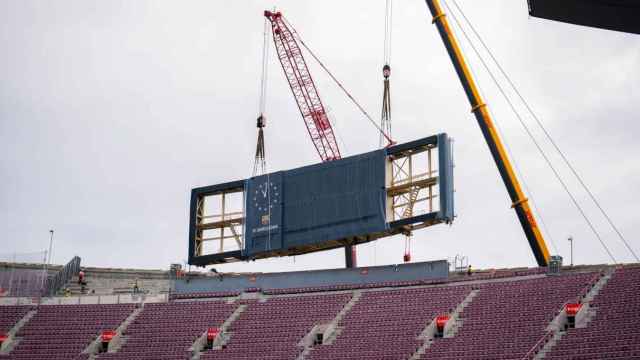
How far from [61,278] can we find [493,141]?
26371 mm

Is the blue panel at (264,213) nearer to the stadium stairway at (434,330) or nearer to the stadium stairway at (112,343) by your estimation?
the stadium stairway at (112,343)

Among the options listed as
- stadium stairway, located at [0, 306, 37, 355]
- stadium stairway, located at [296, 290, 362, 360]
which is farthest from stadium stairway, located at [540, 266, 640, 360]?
stadium stairway, located at [0, 306, 37, 355]

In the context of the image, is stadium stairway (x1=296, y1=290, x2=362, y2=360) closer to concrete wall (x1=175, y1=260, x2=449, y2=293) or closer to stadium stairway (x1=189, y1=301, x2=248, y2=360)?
concrete wall (x1=175, y1=260, x2=449, y2=293)

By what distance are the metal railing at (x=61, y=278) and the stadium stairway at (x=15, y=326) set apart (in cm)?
231

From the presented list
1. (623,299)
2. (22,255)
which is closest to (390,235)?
(623,299)

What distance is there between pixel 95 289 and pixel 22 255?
4.85 m

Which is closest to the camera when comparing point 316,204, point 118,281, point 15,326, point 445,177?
point 445,177

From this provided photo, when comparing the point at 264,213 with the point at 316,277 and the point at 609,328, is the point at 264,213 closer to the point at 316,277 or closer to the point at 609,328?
the point at 316,277

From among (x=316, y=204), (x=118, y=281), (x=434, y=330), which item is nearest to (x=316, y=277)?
(x=316, y=204)

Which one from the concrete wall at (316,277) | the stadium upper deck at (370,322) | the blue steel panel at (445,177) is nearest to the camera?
the stadium upper deck at (370,322)

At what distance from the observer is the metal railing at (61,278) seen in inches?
2013

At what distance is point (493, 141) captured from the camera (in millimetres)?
46312

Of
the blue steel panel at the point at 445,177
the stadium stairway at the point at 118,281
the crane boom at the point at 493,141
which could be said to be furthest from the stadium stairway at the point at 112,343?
the crane boom at the point at 493,141

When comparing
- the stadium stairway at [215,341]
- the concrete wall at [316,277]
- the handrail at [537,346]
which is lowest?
the handrail at [537,346]
